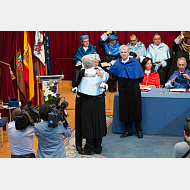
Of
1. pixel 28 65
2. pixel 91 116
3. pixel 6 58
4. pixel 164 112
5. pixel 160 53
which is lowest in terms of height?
pixel 164 112

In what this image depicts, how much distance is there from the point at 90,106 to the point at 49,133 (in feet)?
4.50

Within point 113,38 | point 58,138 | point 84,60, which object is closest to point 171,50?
point 113,38

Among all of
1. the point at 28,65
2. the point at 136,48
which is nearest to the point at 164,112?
the point at 136,48

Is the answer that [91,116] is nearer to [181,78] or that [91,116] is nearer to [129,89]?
[129,89]

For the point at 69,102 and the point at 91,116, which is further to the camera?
the point at 69,102

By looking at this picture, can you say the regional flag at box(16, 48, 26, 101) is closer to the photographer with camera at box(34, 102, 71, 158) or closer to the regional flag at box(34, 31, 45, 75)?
the regional flag at box(34, 31, 45, 75)

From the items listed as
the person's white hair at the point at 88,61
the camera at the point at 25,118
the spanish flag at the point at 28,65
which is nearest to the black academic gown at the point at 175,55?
the spanish flag at the point at 28,65

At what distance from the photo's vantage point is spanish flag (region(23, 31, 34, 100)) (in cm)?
726

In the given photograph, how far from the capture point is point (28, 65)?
7355 millimetres

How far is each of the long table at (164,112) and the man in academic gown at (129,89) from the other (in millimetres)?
186

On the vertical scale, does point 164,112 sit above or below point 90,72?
below

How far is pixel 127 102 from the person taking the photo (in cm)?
546

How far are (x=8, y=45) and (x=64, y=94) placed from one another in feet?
8.23

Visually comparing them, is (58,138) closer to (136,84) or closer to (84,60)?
(84,60)
